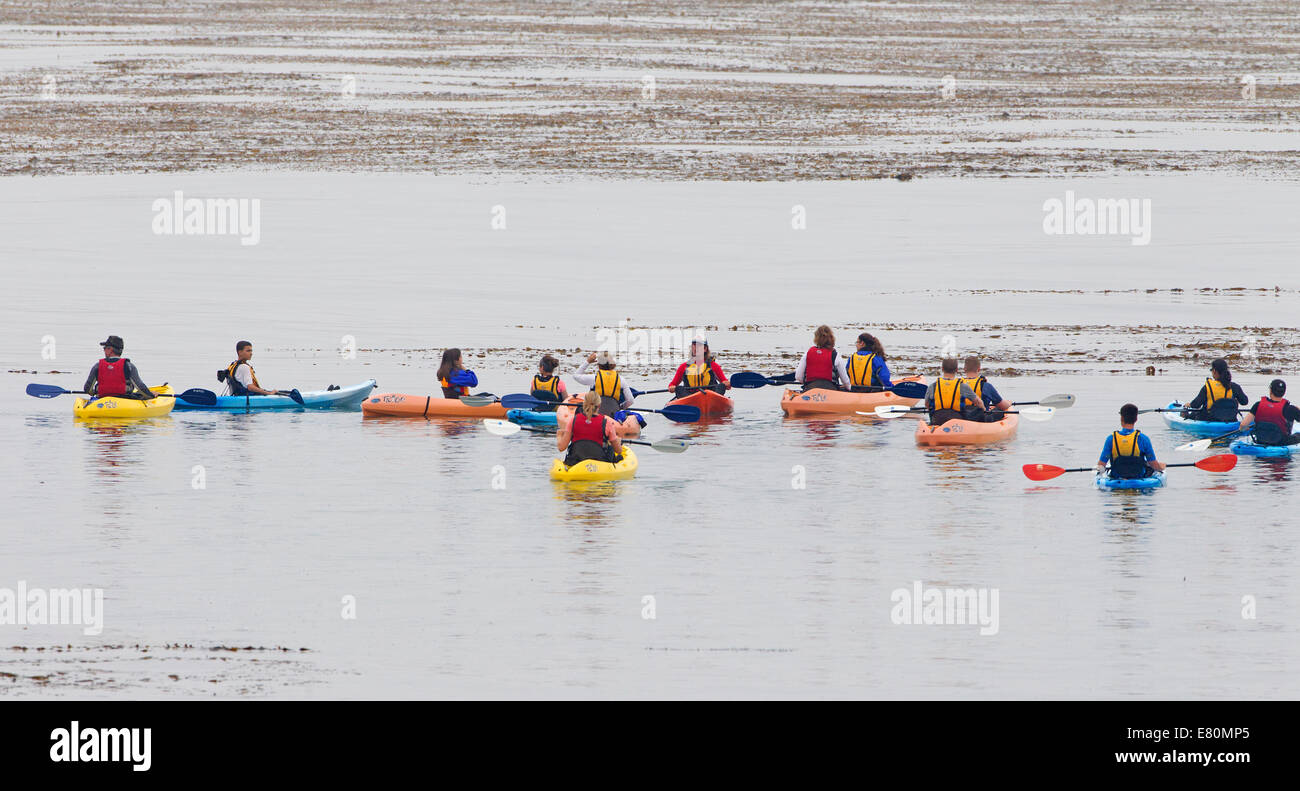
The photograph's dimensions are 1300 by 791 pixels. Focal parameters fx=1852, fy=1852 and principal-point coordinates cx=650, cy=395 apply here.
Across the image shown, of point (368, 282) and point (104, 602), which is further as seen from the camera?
point (368, 282)

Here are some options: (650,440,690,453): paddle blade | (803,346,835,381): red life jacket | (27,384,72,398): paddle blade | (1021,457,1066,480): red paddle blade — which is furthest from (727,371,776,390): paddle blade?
(27,384,72,398): paddle blade

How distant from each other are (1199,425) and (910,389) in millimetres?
4238

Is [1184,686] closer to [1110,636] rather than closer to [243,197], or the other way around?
[1110,636]

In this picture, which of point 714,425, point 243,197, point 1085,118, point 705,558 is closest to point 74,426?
point 714,425

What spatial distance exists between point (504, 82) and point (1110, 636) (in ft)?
189

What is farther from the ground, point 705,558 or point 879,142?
point 879,142

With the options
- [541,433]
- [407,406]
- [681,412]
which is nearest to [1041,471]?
[681,412]

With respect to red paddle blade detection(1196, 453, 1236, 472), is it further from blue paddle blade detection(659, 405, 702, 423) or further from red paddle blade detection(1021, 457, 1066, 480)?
blue paddle blade detection(659, 405, 702, 423)

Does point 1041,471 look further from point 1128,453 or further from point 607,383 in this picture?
point 607,383

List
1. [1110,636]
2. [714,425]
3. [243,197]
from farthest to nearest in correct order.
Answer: [243,197], [714,425], [1110,636]

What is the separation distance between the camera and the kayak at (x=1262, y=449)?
79.9ft

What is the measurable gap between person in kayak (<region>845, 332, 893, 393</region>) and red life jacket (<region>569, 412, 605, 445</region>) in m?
5.56

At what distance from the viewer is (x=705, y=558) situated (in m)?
19.6

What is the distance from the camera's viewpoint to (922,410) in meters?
27.0
